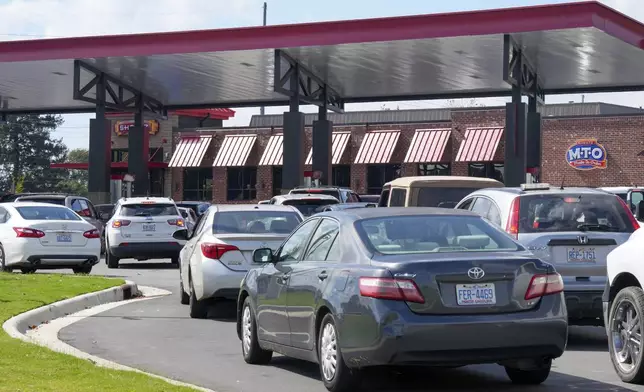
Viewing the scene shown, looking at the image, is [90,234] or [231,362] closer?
[231,362]

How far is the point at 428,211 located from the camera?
35.0 feet

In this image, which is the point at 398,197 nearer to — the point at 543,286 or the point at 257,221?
the point at 257,221

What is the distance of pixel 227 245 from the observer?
53.7 ft

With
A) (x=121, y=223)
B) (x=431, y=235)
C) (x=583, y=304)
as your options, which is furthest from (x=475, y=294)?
(x=121, y=223)

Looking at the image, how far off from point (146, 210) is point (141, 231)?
56 centimetres

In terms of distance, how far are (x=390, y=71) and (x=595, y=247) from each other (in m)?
32.0

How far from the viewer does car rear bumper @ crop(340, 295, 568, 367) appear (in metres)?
9.23

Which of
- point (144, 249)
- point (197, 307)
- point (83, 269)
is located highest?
point (197, 307)

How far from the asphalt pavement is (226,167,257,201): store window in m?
51.6

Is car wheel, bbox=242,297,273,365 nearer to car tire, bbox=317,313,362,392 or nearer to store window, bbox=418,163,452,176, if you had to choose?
car tire, bbox=317,313,362,392

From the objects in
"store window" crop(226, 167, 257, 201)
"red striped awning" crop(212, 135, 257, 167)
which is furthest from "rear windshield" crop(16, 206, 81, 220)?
"store window" crop(226, 167, 257, 201)

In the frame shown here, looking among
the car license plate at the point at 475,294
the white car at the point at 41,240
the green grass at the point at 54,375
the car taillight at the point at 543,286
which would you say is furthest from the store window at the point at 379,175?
Result: the car license plate at the point at 475,294

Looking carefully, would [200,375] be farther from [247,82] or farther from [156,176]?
[156,176]

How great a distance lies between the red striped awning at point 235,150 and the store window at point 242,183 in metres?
0.83
